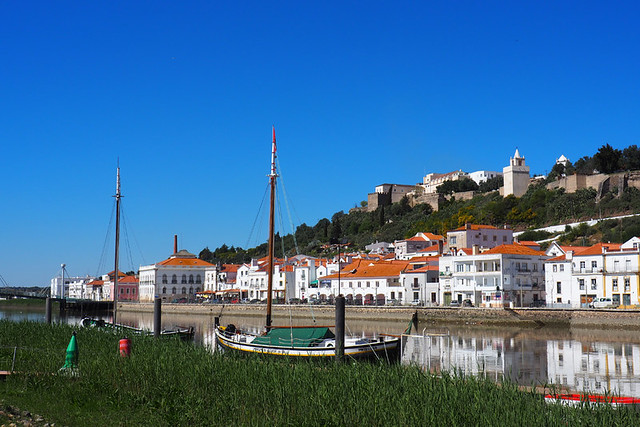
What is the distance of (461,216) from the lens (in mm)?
104938

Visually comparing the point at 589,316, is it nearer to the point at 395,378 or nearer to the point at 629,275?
the point at 629,275

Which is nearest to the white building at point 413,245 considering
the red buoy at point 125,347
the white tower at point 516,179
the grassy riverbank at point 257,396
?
the white tower at point 516,179

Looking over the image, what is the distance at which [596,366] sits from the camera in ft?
85.4

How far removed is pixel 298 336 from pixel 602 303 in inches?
1230

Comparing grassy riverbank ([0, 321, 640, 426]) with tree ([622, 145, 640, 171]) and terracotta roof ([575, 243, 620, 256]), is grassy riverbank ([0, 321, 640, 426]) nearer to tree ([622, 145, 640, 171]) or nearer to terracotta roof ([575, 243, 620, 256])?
terracotta roof ([575, 243, 620, 256])

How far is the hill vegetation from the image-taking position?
8406cm

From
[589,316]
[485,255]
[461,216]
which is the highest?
[461,216]

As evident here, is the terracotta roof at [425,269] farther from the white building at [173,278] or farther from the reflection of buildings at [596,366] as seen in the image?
the white building at [173,278]

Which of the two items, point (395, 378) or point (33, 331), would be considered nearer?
point (395, 378)

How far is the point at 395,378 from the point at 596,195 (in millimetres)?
86190

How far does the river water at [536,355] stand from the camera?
21.4m

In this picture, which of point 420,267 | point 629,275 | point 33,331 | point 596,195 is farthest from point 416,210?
point 33,331

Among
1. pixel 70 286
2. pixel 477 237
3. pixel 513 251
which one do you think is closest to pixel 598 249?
pixel 513 251

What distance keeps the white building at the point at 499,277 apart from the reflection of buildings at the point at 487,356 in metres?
16.8
